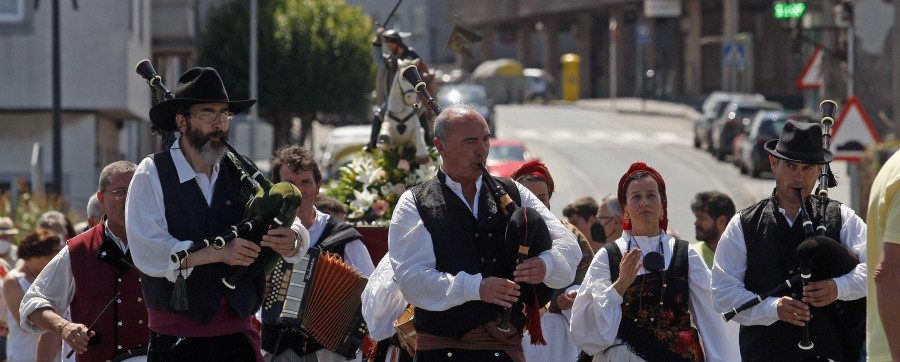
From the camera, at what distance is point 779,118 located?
30312 millimetres

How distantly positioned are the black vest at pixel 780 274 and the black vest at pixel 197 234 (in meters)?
2.38

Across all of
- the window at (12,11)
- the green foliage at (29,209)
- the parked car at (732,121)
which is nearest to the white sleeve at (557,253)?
the green foliage at (29,209)

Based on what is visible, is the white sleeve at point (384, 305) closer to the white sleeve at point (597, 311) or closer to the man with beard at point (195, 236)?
the man with beard at point (195, 236)

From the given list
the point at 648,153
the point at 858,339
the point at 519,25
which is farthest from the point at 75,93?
the point at 519,25

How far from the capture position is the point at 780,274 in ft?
20.9

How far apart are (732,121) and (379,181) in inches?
1087

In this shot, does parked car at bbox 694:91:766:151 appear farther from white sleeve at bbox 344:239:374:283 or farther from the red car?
white sleeve at bbox 344:239:374:283

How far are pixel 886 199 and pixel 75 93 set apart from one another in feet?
63.9

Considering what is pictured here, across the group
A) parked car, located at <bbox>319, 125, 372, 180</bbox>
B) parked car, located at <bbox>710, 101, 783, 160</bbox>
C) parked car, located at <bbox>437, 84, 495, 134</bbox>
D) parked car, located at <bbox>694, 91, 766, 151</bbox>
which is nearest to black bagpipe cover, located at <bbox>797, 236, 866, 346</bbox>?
parked car, located at <bbox>319, 125, 372, 180</bbox>

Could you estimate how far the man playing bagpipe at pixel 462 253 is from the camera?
18.7ft

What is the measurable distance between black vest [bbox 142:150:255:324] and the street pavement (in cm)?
1088

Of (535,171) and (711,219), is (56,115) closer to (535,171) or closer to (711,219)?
(711,219)

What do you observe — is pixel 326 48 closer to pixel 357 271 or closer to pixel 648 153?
pixel 648 153

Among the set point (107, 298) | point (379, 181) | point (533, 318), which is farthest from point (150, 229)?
point (379, 181)
